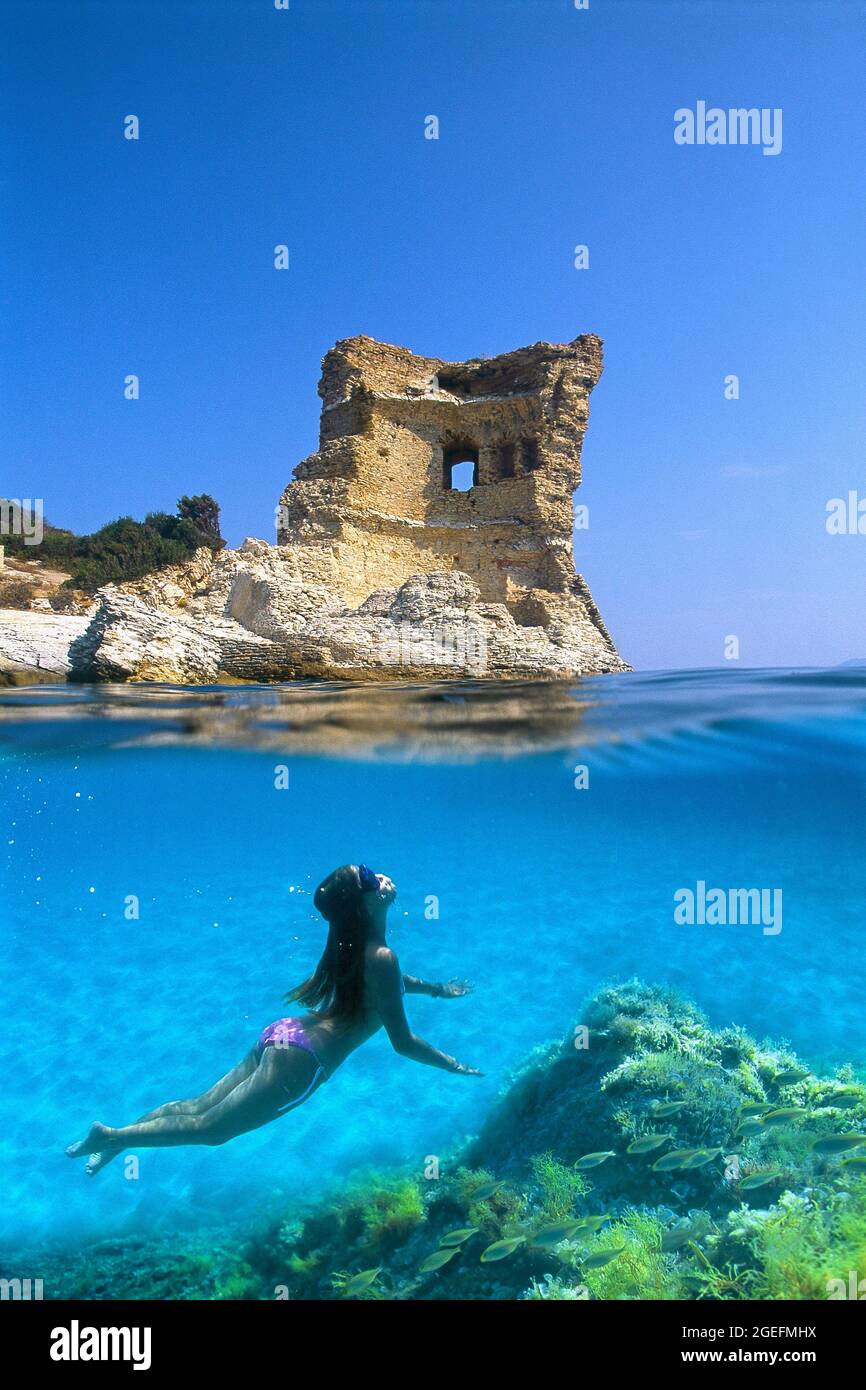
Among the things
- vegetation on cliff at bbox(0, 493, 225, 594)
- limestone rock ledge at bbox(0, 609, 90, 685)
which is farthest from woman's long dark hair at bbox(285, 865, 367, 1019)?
vegetation on cliff at bbox(0, 493, 225, 594)

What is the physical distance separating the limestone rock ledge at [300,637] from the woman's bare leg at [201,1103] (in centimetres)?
807

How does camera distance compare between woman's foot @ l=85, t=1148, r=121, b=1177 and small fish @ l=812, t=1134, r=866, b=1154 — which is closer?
woman's foot @ l=85, t=1148, r=121, b=1177

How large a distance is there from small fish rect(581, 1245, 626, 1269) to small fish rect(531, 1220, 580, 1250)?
6.4 inches

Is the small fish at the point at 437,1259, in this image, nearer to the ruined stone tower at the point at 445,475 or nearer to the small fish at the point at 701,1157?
the small fish at the point at 701,1157

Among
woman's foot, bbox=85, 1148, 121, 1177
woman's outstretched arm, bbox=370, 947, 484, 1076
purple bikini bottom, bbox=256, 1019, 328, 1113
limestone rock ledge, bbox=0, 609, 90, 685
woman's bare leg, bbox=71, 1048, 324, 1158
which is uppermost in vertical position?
limestone rock ledge, bbox=0, 609, 90, 685

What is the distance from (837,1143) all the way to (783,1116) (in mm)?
448

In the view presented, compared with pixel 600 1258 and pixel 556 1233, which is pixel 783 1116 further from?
pixel 556 1233

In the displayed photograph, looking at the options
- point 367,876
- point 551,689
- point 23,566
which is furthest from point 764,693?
Answer: point 23,566

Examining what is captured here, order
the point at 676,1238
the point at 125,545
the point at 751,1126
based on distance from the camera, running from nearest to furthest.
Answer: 1. the point at 676,1238
2. the point at 751,1126
3. the point at 125,545

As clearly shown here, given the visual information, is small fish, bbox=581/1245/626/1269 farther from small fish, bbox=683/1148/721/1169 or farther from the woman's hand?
the woman's hand

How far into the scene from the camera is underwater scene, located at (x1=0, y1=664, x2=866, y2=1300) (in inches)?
159

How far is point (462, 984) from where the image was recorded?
11.6 ft

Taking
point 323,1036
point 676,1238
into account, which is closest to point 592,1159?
point 676,1238
